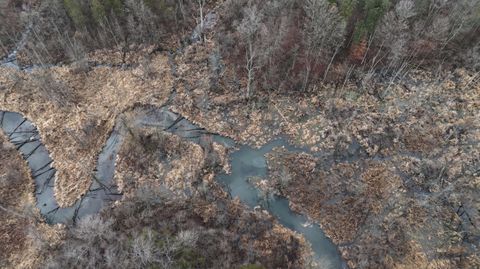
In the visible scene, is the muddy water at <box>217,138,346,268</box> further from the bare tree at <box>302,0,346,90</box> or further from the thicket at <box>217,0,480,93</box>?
the bare tree at <box>302,0,346,90</box>

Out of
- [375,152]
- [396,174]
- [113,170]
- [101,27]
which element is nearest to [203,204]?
[113,170]

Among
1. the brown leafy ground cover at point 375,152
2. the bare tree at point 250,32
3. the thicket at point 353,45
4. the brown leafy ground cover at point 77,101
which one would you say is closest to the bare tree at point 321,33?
the thicket at point 353,45

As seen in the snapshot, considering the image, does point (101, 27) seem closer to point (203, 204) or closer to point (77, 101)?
point (77, 101)

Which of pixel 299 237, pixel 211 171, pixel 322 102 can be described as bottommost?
pixel 299 237

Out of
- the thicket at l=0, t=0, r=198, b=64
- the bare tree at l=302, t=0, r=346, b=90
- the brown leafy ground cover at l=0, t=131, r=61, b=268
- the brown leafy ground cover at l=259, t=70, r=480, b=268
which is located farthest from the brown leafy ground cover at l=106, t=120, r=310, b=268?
the thicket at l=0, t=0, r=198, b=64

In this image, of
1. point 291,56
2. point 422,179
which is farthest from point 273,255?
point 291,56

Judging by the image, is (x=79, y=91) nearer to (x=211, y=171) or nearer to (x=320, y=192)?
(x=211, y=171)

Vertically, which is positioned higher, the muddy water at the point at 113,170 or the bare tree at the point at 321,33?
the bare tree at the point at 321,33

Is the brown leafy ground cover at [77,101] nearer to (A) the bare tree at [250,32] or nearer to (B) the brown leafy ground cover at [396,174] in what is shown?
(A) the bare tree at [250,32]

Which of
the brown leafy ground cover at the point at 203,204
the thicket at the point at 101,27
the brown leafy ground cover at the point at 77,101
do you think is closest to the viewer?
the brown leafy ground cover at the point at 203,204
